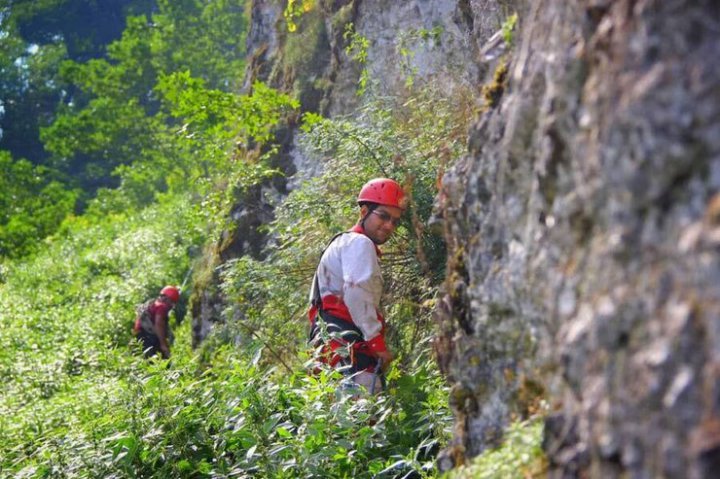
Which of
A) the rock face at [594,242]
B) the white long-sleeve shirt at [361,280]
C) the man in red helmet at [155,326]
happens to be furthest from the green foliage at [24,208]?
the rock face at [594,242]

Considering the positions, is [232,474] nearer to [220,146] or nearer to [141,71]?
[220,146]

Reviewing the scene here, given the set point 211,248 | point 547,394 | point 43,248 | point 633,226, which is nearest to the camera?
point 633,226

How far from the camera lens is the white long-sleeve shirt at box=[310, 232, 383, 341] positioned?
21.9 feet

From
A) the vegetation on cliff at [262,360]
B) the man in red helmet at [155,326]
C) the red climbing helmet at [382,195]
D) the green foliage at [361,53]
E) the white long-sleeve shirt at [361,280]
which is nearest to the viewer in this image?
the vegetation on cliff at [262,360]

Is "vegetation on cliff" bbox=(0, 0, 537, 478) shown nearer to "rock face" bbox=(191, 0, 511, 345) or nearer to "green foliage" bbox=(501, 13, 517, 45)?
"rock face" bbox=(191, 0, 511, 345)

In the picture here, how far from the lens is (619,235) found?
8.87 ft

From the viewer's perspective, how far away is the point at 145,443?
591 centimetres

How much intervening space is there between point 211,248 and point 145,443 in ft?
25.3

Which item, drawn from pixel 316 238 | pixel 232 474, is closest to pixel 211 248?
pixel 316 238

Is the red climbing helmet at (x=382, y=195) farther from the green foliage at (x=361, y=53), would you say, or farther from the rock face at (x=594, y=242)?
the green foliage at (x=361, y=53)

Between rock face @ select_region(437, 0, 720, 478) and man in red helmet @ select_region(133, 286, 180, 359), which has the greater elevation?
rock face @ select_region(437, 0, 720, 478)

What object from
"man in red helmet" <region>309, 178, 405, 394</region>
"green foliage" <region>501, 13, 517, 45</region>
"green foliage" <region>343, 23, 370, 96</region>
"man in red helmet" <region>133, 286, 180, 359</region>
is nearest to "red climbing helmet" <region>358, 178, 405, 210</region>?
"man in red helmet" <region>309, 178, 405, 394</region>

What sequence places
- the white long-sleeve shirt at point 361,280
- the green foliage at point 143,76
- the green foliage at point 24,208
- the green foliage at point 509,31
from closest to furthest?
1. the green foliage at point 509,31
2. the white long-sleeve shirt at point 361,280
3. the green foliage at point 24,208
4. the green foliage at point 143,76

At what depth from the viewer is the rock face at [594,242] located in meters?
2.46
